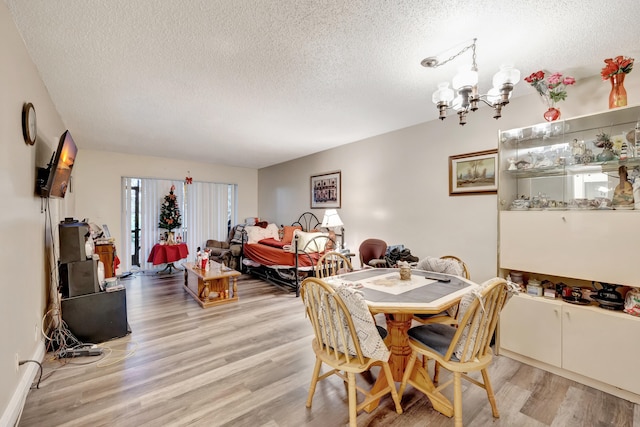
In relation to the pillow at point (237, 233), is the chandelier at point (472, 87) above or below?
above

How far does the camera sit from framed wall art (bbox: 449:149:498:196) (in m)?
3.18

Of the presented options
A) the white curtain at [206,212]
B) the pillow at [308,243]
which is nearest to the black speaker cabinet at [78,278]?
the pillow at [308,243]

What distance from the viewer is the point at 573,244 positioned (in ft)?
7.55

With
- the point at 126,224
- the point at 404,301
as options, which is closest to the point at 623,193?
the point at 404,301

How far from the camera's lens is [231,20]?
1.81 metres

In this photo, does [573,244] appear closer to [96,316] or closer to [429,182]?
[429,182]

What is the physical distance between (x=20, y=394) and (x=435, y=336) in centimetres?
277

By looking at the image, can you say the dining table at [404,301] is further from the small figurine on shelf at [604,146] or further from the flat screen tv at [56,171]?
the flat screen tv at [56,171]

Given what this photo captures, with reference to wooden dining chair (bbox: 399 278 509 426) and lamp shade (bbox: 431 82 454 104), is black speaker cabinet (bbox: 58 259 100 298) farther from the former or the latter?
lamp shade (bbox: 431 82 454 104)

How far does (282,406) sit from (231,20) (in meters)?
2.56

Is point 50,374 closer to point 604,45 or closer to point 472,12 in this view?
point 472,12

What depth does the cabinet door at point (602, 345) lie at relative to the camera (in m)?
1.99

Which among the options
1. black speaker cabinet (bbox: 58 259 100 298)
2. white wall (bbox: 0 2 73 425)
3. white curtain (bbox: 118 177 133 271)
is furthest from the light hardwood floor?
white curtain (bbox: 118 177 133 271)

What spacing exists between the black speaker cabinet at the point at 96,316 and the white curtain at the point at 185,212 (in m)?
3.44
